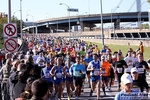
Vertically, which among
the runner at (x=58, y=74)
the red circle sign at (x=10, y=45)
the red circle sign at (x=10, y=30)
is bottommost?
the runner at (x=58, y=74)

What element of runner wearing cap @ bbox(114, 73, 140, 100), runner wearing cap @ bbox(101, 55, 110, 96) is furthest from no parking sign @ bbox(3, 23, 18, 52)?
runner wearing cap @ bbox(114, 73, 140, 100)

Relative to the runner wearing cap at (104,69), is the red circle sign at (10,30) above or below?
above

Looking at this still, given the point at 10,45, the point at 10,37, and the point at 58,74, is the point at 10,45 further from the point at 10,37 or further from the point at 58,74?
the point at 58,74

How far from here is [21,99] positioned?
5102 millimetres

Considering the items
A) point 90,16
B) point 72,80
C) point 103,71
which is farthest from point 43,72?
point 90,16

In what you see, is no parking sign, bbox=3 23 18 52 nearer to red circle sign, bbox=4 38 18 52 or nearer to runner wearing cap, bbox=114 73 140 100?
red circle sign, bbox=4 38 18 52

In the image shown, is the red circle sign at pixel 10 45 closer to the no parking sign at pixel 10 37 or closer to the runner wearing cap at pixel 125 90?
the no parking sign at pixel 10 37

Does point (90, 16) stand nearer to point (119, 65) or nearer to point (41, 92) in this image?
point (119, 65)

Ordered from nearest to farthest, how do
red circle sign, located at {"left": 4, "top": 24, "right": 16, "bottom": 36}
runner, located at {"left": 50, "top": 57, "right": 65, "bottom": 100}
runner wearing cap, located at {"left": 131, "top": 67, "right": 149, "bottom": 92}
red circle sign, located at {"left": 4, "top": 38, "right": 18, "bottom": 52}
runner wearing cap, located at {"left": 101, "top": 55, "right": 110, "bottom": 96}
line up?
runner wearing cap, located at {"left": 131, "top": 67, "right": 149, "bottom": 92}, runner, located at {"left": 50, "top": 57, "right": 65, "bottom": 100}, red circle sign, located at {"left": 4, "top": 38, "right": 18, "bottom": 52}, red circle sign, located at {"left": 4, "top": 24, "right": 16, "bottom": 36}, runner wearing cap, located at {"left": 101, "top": 55, "right": 110, "bottom": 96}

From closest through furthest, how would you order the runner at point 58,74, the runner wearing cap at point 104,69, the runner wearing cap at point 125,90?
the runner wearing cap at point 125,90 → the runner at point 58,74 → the runner wearing cap at point 104,69

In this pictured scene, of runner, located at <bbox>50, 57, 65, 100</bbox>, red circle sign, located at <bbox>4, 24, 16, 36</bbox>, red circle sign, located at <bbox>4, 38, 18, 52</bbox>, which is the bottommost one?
runner, located at <bbox>50, 57, 65, 100</bbox>

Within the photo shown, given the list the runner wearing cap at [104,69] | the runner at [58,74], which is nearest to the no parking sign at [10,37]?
the runner at [58,74]

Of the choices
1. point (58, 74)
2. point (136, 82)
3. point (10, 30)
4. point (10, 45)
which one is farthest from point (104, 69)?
point (136, 82)

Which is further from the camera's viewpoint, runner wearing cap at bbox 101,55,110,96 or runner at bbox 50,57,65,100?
runner wearing cap at bbox 101,55,110,96
